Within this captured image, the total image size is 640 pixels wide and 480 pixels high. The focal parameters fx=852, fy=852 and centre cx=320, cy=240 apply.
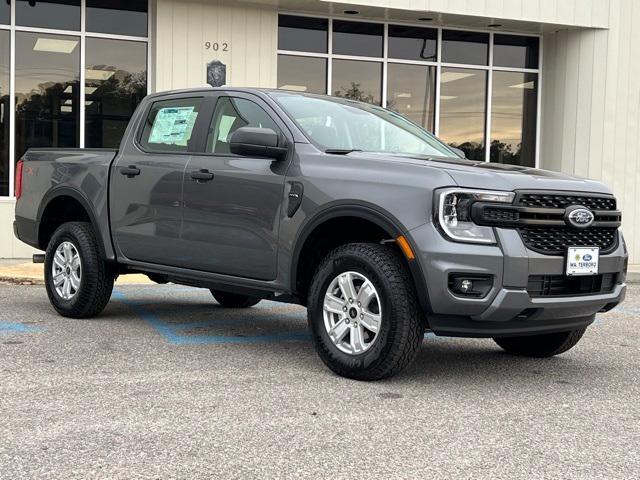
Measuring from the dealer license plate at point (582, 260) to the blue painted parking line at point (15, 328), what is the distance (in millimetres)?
4067

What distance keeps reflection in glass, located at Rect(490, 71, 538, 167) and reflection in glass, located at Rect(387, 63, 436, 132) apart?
4.30 ft

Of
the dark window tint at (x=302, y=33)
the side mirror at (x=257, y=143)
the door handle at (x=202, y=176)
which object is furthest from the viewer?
the dark window tint at (x=302, y=33)

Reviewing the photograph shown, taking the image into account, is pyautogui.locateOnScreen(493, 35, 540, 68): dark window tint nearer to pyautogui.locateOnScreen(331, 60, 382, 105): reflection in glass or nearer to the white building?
the white building

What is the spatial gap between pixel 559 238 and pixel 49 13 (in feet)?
35.2

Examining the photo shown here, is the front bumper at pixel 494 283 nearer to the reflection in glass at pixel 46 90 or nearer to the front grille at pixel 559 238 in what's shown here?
the front grille at pixel 559 238

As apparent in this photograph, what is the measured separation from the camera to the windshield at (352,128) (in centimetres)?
577

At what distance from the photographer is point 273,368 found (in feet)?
17.8

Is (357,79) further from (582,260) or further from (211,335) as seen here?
(582,260)

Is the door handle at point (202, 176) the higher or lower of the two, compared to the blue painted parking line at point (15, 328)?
higher

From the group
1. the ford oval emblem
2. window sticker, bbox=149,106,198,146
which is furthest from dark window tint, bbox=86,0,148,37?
the ford oval emblem

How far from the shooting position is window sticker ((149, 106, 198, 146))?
6.49 m

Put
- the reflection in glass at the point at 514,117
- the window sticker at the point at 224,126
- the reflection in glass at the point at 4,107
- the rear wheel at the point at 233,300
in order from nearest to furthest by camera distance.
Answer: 1. the window sticker at the point at 224,126
2. the rear wheel at the point at 233,300
3. the reflection in glass at the point at 4,107
4. the reflection in glass at the point at 514,117

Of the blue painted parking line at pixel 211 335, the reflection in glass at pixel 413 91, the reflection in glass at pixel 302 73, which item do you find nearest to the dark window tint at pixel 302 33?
the reflection in glass at pixel 302 73

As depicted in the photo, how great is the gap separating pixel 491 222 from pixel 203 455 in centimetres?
207
